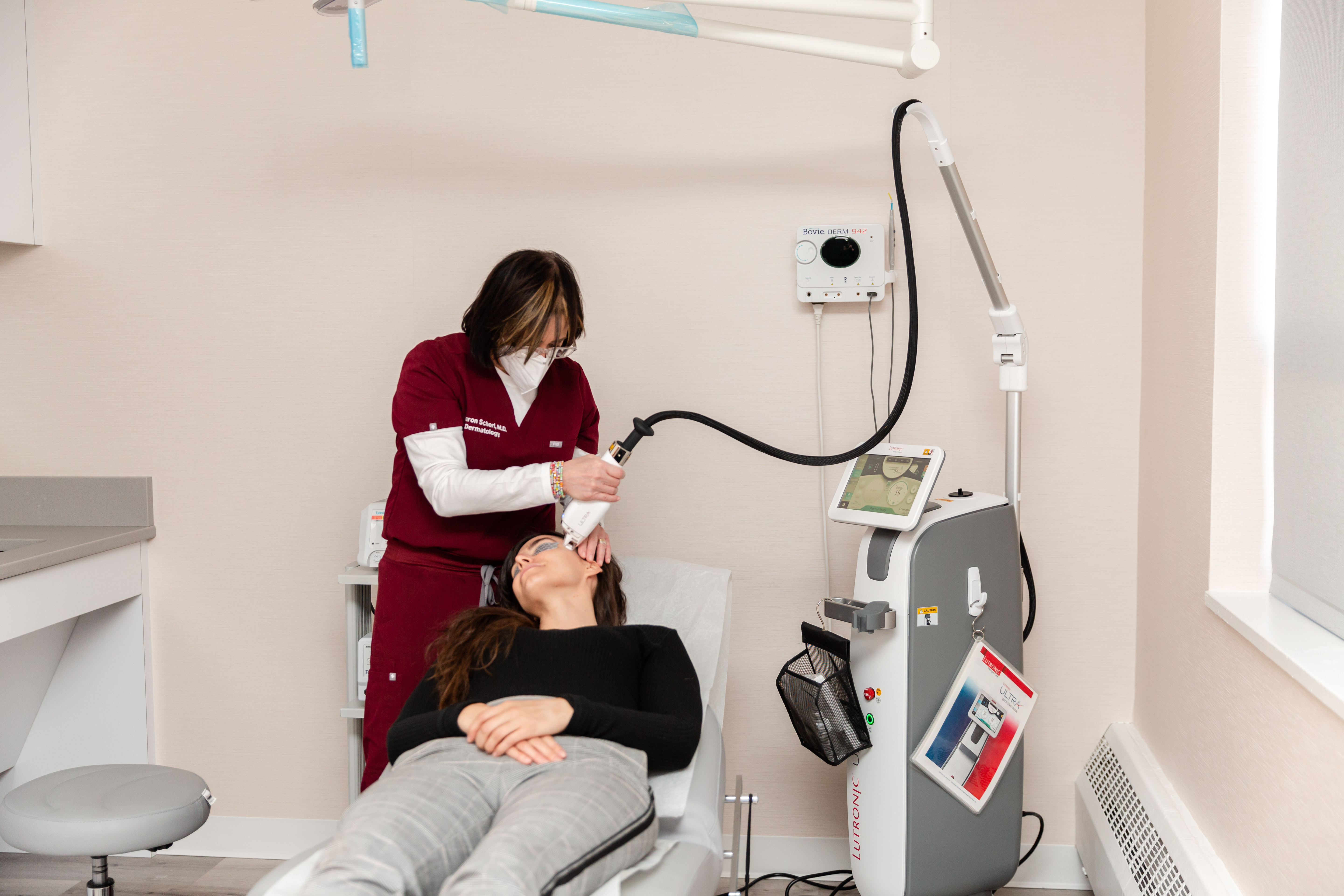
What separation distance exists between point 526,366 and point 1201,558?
50.2 inches

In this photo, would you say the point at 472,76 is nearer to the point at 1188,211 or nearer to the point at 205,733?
the point at 1188,211

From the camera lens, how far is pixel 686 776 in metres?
1.53

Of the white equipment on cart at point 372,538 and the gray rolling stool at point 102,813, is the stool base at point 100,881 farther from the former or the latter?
the white equipment on cart at point 372,538

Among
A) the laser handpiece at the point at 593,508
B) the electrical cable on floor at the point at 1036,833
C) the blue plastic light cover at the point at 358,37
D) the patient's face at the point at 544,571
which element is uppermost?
the blue plastic light cover at the point at 358,37

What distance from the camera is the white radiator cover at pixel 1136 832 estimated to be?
1.58 metres

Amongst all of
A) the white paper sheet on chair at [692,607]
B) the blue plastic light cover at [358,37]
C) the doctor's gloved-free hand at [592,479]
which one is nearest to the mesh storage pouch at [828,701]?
the white paper sheet on chair at [692,607]

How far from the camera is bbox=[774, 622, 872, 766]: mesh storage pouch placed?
178 cm

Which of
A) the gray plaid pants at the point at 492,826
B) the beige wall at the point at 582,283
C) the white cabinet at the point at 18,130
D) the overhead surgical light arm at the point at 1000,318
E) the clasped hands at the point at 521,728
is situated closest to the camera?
the gray plaid pants at the point at 492,826

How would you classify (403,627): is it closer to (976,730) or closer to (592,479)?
(592,479)

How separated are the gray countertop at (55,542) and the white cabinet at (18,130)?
2.31ft

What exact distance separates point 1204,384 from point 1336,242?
404 mm

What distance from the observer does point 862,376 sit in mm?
2209

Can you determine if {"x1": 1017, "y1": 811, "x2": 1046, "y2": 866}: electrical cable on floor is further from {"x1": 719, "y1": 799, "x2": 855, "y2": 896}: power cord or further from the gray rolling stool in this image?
the gray rolling stool

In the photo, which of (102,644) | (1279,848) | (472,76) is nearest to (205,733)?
(102,644)
